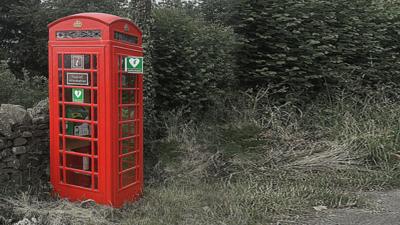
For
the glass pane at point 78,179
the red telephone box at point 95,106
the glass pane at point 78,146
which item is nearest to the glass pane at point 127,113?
the red telephone box at point 95,106

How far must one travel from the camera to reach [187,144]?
702 centimetres

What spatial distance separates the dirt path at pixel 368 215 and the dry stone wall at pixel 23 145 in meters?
3.20

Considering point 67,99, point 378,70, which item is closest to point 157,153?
point 67,99

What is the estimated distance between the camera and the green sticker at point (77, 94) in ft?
16.8

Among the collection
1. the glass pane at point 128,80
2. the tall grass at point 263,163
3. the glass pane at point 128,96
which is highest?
the glass pane at point 128,80

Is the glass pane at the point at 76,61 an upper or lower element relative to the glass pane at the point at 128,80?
upper

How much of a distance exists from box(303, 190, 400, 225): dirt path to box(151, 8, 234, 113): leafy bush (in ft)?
10.5

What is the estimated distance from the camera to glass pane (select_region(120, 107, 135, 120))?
526 centimetres

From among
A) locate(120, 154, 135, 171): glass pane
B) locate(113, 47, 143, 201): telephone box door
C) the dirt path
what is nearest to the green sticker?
locate(113, 47, 143, 201): telephone box door

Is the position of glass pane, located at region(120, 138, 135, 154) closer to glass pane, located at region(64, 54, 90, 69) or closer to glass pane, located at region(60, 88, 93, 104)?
glass pane, located at region(60, 88, 93, 104)

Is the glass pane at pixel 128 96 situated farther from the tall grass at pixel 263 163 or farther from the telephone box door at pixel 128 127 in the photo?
the tall grass at pixel 263 163

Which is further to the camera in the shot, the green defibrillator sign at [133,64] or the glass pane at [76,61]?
the green defibrillator sign at [133,64]

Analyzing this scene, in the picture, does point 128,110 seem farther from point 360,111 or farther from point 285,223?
point 360,111

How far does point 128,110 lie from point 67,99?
0.70m
